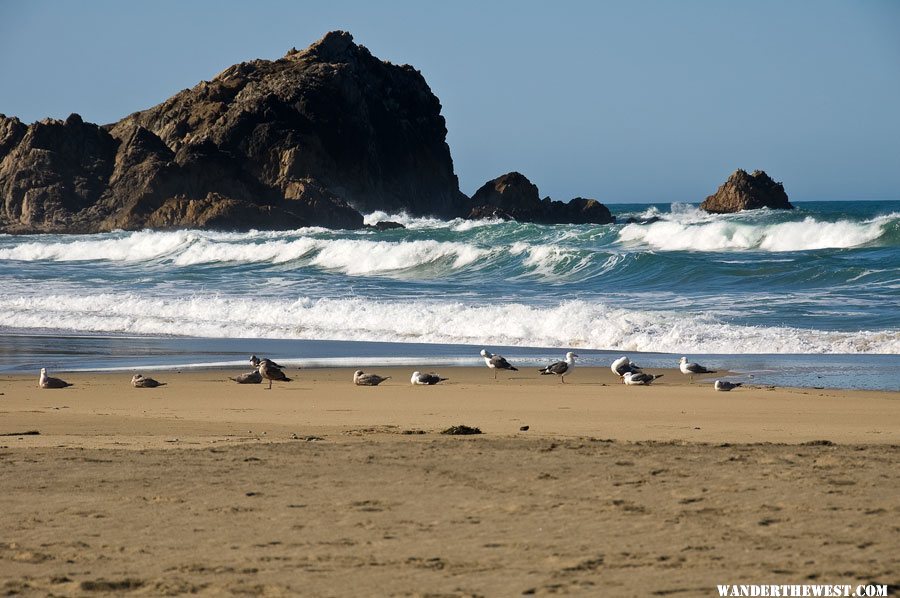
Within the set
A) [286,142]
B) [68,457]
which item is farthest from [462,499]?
[286,142]

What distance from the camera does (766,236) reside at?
124 ft

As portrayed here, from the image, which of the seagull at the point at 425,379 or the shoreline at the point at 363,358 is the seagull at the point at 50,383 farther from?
the seagull at the point at 425,379

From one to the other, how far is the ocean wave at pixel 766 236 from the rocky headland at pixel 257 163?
114 ft

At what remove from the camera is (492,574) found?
4.11 metres

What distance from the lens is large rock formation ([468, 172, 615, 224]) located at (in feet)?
268

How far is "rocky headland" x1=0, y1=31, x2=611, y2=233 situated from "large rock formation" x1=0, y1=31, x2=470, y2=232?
10 centimetres

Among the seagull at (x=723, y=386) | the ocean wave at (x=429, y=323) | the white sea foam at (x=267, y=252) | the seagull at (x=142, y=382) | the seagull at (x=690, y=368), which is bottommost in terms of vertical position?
the seagull at (x=142, y=382)

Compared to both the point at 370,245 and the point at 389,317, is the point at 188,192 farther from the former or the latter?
the point at 389,317

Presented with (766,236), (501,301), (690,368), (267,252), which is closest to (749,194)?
(766,236)

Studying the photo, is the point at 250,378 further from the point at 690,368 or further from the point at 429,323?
the point at 429,323

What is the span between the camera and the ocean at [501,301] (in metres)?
16.1

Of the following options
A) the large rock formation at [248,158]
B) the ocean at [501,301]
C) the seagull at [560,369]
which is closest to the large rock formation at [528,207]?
the large rock formation at [248,158]

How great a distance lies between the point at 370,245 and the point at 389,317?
17469 mm

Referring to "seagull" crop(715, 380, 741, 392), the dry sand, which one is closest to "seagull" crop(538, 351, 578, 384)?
"seagull" crop(715, 380, 741, 392)
